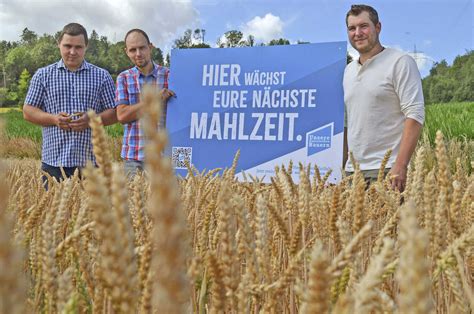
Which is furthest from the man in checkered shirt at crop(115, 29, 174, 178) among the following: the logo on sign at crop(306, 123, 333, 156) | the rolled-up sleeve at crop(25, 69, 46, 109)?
the logo on sign at crop(306, 123, 333, 156)

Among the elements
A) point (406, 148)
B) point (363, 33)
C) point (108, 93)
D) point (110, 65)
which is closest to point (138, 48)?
point (108, 93)

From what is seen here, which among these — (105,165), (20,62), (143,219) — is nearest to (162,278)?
(105,165)

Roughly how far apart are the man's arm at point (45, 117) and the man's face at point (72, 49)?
0.37 metres

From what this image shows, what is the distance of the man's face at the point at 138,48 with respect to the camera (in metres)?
3.62

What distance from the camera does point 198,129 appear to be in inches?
164

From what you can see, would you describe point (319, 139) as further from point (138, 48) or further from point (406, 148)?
point (138, 48)

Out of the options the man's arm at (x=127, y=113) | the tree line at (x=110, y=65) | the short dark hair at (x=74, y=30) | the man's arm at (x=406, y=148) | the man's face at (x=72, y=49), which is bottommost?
the man's arm at (x=406, y=148)

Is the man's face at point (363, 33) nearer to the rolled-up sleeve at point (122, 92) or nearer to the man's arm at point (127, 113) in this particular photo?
the man's arm at point (127, 113)

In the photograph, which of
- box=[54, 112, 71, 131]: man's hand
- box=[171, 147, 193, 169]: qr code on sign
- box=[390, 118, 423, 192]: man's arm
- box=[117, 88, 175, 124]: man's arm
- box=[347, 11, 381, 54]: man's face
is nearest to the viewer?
box=[390, 118, 423, 192]: man's arm

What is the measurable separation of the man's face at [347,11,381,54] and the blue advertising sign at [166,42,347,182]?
77cm

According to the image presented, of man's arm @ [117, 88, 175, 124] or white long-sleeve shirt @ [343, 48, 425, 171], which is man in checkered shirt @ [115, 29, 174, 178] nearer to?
man's arm @ [117, 88, 175, 124]

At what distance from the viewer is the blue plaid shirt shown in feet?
11.4

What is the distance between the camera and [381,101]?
9.37ft

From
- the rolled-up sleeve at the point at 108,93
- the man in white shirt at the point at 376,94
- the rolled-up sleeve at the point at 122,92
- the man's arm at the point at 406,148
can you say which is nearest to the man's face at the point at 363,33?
the man in white shirt at the point at 376,94
